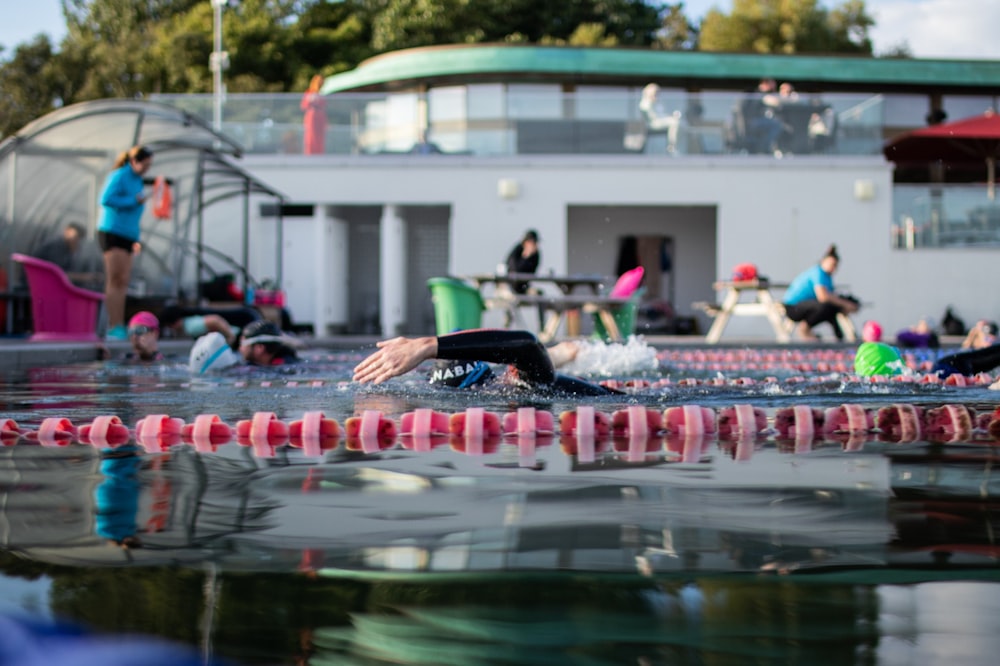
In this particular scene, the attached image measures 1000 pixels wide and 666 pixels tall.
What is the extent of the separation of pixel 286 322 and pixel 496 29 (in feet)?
63.6

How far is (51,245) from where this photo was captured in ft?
41.6

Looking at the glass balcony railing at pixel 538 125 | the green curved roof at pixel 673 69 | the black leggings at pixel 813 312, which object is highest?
the green curved roof at pixel 673 69

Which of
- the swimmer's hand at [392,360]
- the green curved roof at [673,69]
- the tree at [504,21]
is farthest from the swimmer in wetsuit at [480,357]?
the tree at [504,21]

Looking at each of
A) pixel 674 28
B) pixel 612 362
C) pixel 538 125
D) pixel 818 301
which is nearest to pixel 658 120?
pixel 538 125

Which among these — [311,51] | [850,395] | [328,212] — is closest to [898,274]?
[328,212]

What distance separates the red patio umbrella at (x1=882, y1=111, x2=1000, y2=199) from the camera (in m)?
17.2

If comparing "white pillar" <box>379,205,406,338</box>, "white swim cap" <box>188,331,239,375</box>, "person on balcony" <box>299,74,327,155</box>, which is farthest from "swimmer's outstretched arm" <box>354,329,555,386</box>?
"person on balcony" <box>299,74,327,155</box>

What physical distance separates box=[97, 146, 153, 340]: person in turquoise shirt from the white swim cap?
2.68 meters

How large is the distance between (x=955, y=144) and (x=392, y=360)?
16.5 meters

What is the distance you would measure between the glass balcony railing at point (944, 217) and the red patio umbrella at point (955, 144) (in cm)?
38

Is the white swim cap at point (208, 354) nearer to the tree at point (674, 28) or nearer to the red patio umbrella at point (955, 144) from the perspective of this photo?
the red patio umbrella at point (955, 144)

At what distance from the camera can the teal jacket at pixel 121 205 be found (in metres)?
9.48

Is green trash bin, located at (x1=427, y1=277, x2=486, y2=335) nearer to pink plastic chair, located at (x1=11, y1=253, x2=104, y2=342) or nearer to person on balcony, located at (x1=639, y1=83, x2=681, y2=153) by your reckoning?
pink plastic chair, located at (x1=11, y1=253, x2=104, y2=342)

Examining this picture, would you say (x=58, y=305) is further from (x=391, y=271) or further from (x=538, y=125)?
(x=538, y=125)
